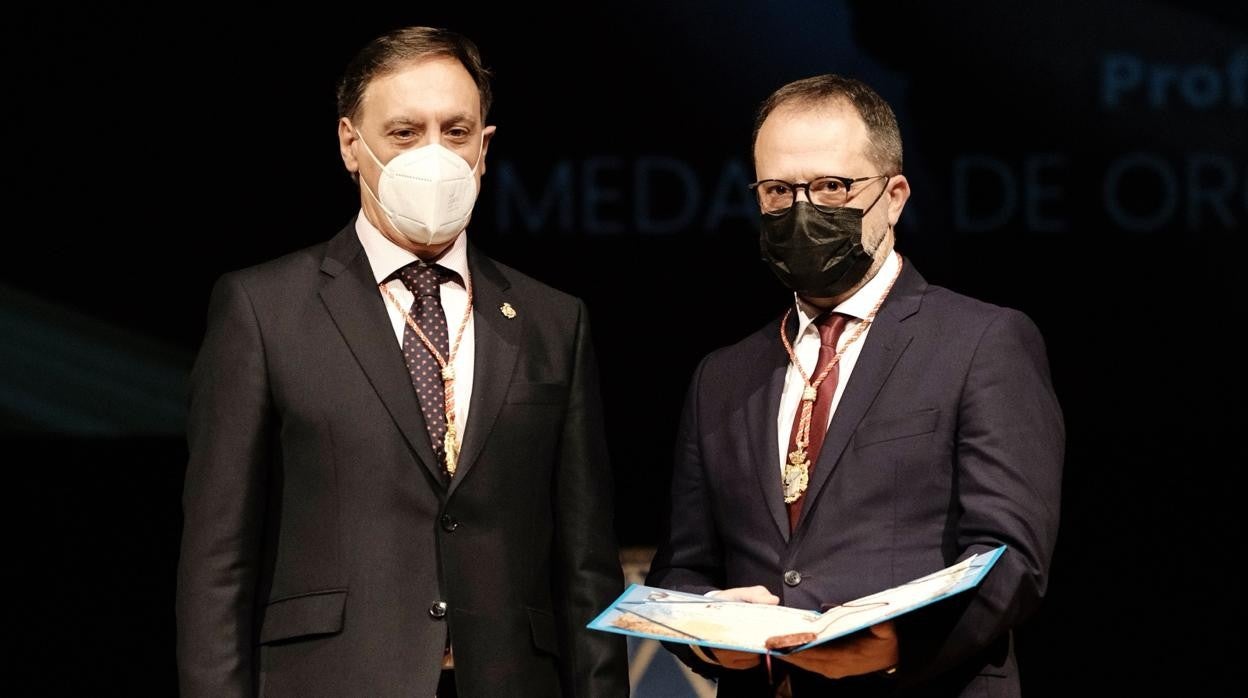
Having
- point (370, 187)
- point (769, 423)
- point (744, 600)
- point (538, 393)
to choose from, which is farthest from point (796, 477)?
point (370, 187)

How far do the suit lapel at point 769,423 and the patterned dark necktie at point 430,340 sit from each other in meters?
→ 0.51

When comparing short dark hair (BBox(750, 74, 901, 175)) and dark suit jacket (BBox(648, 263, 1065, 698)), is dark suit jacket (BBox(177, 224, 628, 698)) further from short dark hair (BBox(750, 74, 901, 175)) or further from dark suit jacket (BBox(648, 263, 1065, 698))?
short dark hair (BBox(750, 74, 901, 175))

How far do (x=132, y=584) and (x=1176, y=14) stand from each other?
3.22m

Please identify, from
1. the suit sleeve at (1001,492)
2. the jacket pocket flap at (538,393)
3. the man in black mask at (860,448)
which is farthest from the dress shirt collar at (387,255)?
the suit sleeve at (1001,492)

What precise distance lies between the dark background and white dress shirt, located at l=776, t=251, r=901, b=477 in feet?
5.93

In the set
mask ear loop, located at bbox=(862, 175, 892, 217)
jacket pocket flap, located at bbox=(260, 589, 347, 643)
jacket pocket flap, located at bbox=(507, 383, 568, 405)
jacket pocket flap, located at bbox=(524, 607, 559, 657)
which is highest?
mask ear loop, located at bbox=(862, 175, 892, 217)

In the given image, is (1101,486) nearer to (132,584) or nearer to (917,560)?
(917,560)

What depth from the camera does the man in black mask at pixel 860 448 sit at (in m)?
2.65

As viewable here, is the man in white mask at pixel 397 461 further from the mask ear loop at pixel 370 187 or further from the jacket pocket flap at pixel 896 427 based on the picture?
the jacket pocket flap at pixel 896 427

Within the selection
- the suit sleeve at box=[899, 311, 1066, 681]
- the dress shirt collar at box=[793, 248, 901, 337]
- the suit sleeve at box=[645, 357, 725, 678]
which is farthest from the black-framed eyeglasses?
the suit sleeve at box=[645, 357, 725, 678]

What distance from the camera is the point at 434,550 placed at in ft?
9.30

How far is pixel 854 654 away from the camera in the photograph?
101 inches

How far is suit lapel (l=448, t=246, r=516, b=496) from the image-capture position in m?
2.86

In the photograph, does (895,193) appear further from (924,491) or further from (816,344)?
(924,491)
